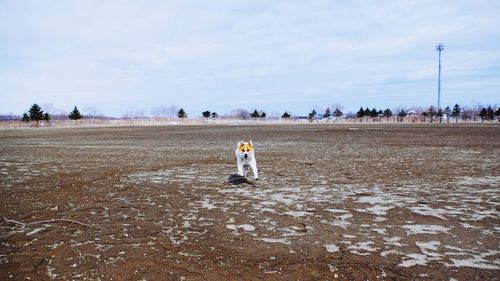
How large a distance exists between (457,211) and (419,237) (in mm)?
2156

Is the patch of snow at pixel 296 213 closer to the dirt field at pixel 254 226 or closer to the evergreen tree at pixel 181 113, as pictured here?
the dirt field at pixel 254 226

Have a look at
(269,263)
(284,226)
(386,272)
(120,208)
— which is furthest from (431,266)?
(120,208)

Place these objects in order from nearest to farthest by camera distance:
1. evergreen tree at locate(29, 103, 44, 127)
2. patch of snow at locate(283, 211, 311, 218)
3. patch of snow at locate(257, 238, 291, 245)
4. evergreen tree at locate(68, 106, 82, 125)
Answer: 1. patch of snow at locate(257, 238, 291, 245)
2. patch of snow at locate(283, 211, 311, 218)
3. evergreen tree at locate(29, 103, 44, 127)
4. evergreen tree at locate(68, 106, 82, 125)

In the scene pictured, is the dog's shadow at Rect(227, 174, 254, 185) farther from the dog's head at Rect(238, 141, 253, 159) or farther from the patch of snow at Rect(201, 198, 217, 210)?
the patch of snow at Rect(201, 198, 217, 210)

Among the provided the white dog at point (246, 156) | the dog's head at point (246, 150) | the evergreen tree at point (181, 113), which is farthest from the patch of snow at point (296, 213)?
the evergreen tree at point (181, 113)

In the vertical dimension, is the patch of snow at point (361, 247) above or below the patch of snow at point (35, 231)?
below

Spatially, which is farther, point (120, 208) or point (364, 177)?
point (364, 177)

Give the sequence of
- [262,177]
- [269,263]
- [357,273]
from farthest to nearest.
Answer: [262,177]
[269,263]
[357,273]

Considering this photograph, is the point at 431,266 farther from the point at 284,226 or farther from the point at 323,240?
the point at 284,226

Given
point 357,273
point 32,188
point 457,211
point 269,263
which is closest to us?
point 357,273

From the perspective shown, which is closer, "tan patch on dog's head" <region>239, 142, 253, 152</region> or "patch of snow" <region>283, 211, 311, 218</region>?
"patch of snow" <region>283, 211, 311, 218</region>

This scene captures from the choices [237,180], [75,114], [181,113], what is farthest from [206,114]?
[237,180]

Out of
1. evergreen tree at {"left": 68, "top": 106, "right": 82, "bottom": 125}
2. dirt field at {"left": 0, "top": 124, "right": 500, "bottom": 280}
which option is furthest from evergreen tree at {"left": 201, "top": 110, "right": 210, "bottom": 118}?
dirt field at {"left": 0, "top": 124, "right": 500, "bottom": 280}

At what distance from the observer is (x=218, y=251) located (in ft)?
18.1
